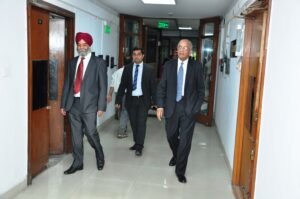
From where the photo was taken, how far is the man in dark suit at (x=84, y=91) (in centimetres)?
368

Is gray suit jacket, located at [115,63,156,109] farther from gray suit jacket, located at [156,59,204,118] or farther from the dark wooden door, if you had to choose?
the dark wooden door

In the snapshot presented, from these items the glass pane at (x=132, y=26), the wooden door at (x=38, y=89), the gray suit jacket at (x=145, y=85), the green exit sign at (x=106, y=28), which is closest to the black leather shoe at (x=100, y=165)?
the wooden door at (x=38, y=89)

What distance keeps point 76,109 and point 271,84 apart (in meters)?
2.31

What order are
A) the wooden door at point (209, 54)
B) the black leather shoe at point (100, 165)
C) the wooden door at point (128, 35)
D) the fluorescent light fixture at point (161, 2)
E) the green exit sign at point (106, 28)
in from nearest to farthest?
the black leather shoe at point (100, 165) → the fluorescent light fixture at point (161, 2) → the green exit sign at point (106, 28) → the wooden door at point (209, 54) → the wooden door at point (128, 35)

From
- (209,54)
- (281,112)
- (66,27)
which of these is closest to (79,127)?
(66,27)

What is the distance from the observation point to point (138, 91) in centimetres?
457

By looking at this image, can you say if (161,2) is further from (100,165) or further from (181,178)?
(181,178)

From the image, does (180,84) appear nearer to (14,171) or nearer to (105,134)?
(14,171)

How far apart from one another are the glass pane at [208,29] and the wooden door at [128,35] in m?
1.49

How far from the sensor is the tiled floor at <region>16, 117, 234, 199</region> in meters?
3.31

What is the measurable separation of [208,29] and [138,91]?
3214 millimetres

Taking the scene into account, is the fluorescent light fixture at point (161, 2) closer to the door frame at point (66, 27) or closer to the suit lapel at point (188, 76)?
the door frame at point (66, 27)

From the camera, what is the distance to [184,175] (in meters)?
3.86

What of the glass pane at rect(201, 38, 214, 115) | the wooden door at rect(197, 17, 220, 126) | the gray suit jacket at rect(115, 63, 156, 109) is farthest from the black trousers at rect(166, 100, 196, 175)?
the glass pane at rect(201, 38, 214, 115)
